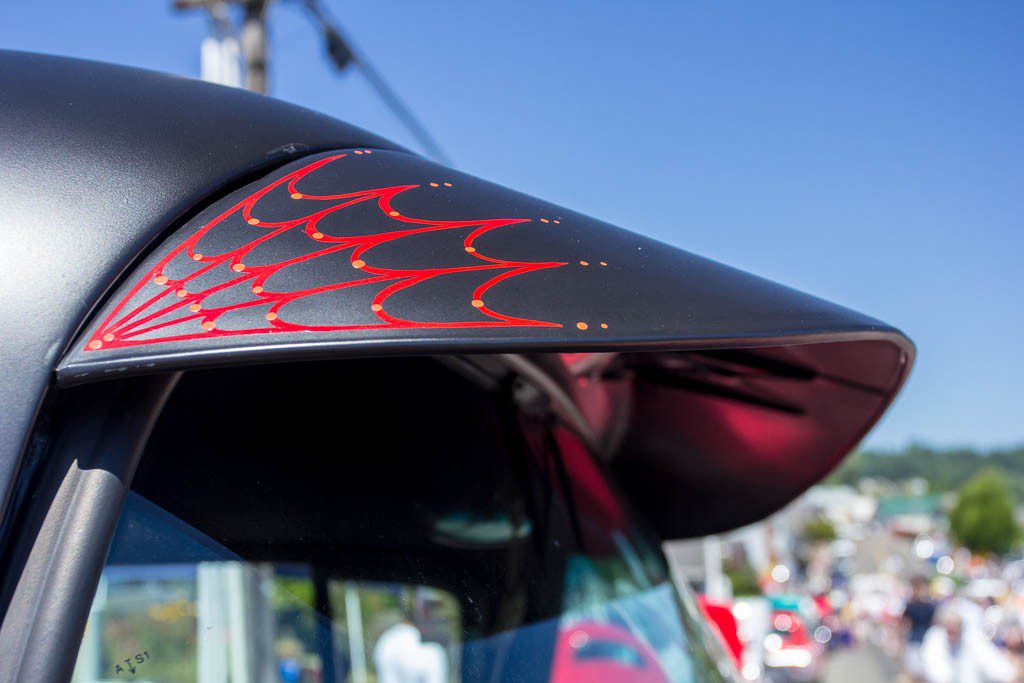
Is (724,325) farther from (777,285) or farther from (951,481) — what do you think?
(951,481)

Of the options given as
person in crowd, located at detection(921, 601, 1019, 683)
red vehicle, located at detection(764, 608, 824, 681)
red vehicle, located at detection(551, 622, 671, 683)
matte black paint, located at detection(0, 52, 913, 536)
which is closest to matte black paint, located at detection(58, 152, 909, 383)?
matte black paint, located at detection(0, 52, 913, 536)

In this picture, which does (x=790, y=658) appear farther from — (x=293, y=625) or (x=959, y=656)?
(x=293, y=625)

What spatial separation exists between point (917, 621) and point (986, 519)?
80520 millimetres

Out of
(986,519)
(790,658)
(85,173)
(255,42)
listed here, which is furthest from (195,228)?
(986,519)

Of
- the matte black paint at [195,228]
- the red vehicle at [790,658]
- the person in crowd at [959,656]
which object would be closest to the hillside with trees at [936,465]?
the red vehicle at [790,658]

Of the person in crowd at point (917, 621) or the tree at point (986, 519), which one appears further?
the tree at point (986, 519)

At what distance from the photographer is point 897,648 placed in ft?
64.5

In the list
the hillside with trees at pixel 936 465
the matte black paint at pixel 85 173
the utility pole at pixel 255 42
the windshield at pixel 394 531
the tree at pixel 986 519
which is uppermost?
the hillside with trees at pixel 936 465

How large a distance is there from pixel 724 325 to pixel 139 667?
0.73 m

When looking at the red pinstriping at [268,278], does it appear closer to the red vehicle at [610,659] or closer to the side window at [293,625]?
the side window at [293,625]

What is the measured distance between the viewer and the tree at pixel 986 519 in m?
81.8

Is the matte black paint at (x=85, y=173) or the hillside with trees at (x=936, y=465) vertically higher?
the hillside with trees at (x=936, y=465)

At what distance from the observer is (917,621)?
1052 centimetres

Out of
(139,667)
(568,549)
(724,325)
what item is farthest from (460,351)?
(568,549)
